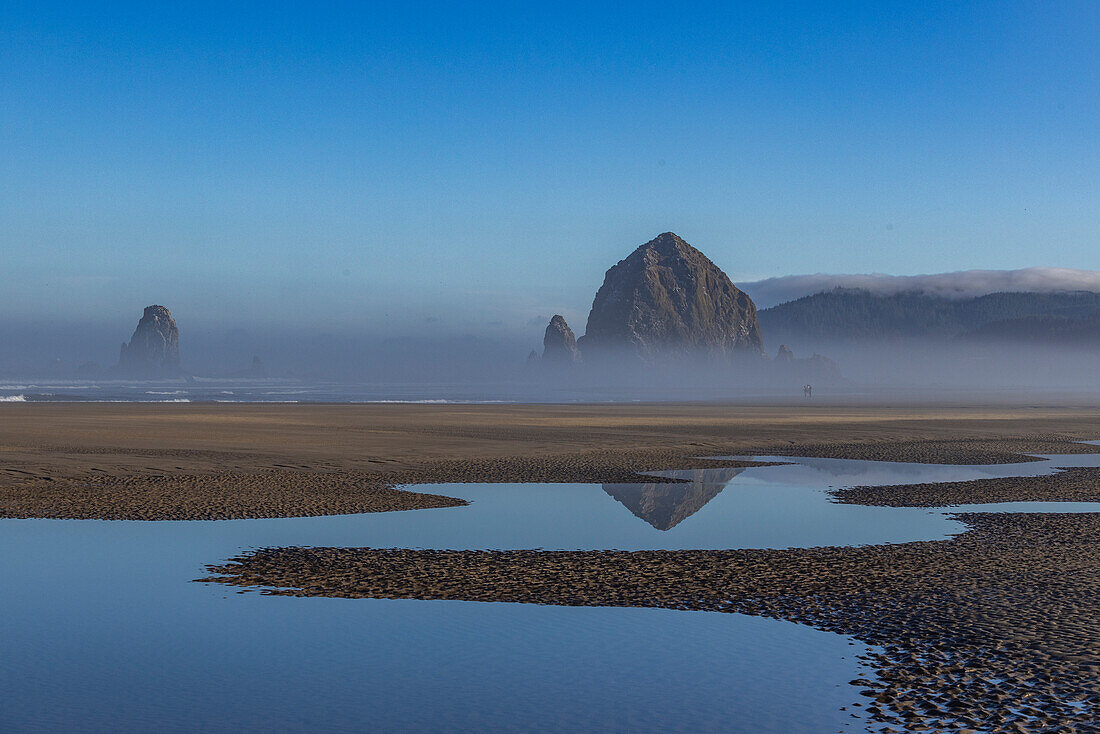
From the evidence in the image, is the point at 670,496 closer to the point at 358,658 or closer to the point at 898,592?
the point at 898,592

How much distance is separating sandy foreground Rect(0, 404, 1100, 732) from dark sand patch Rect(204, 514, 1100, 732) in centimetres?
4

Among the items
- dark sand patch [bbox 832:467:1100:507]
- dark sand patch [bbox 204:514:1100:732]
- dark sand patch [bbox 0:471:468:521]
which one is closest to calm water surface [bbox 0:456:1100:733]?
dark sand patch [bbox 204:514:1100:732]

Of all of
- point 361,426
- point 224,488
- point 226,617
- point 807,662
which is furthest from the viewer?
point 361,426

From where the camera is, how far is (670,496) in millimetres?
27000

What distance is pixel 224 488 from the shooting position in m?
26.4

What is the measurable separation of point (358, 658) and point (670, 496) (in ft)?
54.9

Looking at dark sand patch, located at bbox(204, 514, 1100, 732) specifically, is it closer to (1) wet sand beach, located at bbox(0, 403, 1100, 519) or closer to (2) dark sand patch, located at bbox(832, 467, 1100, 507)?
(2) dark sand patch, located at bbox(832, 467, 1100, 507)

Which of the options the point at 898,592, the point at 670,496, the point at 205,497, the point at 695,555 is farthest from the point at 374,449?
the point at 898,592

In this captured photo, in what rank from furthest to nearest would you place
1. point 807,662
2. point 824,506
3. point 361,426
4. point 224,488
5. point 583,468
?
1. point 361,426
2. point 583,468
3. point 224,488
4. point 824,506
5. point 807,662

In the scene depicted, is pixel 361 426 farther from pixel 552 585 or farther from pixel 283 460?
pixel 552 585

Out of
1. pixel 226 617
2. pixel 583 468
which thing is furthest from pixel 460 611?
pixel 583 468

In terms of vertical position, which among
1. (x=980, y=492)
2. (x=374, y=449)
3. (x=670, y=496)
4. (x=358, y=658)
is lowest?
(x=358, y=658)

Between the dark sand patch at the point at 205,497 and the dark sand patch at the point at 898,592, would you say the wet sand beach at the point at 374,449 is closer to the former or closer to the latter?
the dark sand patch at the point at 205,497

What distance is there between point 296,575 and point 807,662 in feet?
27.5
